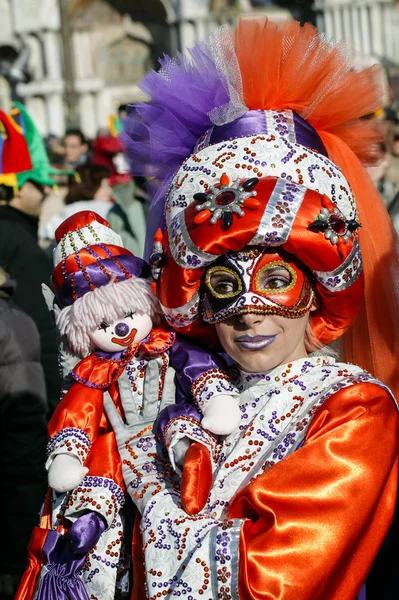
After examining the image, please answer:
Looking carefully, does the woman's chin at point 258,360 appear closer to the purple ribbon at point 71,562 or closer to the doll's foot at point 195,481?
the doll's foot at point 195,481

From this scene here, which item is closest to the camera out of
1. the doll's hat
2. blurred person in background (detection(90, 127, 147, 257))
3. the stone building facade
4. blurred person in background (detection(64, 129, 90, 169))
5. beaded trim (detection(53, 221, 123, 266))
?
the doll's hat

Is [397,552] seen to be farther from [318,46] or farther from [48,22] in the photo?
[48,22]

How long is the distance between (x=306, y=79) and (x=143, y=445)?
39.0 inches

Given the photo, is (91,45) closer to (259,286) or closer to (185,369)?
(185,369)

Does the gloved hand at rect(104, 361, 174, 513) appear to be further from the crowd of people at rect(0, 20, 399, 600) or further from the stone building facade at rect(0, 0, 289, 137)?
the stone building facade at rect(0, 0, 289, 137)

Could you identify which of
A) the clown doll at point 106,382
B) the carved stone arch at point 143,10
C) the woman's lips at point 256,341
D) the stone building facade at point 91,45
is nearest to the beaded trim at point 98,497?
the clown doll at point 106,382

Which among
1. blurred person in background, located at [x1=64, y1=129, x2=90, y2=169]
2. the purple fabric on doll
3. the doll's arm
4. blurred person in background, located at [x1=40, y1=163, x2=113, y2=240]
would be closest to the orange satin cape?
the purple fabric on doll

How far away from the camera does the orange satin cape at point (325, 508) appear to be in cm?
220

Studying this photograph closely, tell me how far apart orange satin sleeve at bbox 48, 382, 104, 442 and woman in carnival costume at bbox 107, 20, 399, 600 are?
2.2 inches

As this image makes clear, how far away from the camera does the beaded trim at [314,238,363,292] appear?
243 centimetres

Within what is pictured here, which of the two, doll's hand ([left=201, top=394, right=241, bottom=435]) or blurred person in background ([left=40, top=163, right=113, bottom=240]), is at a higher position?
doll's hand ([left=201, top=394, right=241, bottom=435])

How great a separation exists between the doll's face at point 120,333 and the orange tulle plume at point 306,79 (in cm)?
61

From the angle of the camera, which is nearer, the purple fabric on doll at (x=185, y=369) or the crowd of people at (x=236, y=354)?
the crowd of people at (x=236, y=354)

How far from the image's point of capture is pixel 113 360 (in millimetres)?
2738
